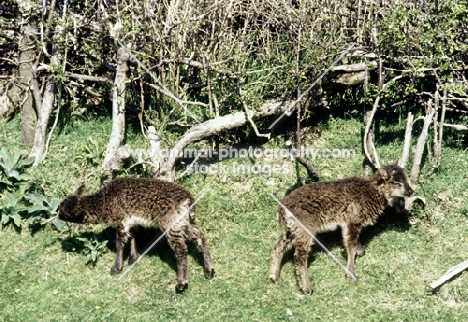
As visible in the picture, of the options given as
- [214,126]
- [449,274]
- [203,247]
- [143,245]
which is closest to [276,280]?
[203,247]

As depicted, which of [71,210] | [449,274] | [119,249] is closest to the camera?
[449,274]

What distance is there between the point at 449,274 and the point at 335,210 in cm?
155

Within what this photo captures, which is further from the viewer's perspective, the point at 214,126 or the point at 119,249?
the point at 214,126

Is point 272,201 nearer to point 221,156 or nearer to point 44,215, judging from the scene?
point 221,156

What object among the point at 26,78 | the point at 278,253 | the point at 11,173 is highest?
the point at 26,78

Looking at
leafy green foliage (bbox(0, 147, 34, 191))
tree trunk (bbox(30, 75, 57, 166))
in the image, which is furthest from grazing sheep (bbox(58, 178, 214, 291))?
tree trunk (bbox(30, 75, 57, 166))

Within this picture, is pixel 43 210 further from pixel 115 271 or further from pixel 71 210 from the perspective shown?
pixel 115 271

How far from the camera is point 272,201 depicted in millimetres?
8492

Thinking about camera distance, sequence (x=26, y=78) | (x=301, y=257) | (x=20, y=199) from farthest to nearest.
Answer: (x=26, y=78) → (x=20, y=199) → (x=301, y=257)

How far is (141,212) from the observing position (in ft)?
25.1

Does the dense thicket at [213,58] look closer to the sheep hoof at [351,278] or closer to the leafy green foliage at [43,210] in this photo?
the leafy green foliage at [43,210]

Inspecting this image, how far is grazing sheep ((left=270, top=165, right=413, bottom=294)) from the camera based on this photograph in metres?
7.29

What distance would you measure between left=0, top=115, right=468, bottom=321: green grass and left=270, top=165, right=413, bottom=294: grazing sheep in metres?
0.25

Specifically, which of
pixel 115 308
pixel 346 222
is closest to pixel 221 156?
pixel 346 222
